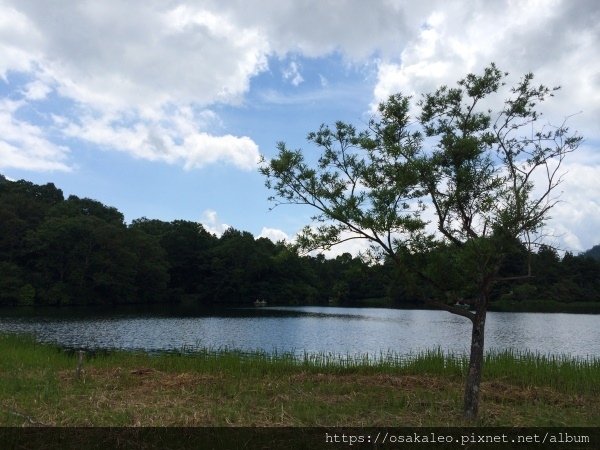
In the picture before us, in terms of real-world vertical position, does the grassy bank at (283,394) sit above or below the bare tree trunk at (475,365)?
below

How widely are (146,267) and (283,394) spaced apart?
330 feet

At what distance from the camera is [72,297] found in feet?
292

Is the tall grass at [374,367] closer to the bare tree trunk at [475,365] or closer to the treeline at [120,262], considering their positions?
the bare tree trunk at [475,365]

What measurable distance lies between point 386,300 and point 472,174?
132406mm

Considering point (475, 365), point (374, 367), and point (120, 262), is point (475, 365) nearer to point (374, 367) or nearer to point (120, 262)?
point (374, 367)

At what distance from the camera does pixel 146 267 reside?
10669 centimetres

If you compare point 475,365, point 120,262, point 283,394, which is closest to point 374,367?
point 283,394

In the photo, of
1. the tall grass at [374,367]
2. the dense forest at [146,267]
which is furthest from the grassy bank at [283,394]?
the dense forest at [146,267]

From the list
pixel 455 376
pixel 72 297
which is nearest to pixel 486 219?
pixel 455 376

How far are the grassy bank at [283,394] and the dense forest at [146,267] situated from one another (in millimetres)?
44760

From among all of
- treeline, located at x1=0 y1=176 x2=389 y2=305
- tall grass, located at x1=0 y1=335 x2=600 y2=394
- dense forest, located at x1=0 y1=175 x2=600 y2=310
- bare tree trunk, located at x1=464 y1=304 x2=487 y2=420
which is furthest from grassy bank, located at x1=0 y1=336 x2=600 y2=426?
treeline, located at x1=0 y1=176 x2=389 y2=305

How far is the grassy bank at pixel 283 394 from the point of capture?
877cm

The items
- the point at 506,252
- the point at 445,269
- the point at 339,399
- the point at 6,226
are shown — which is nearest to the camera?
the point at 506,252
